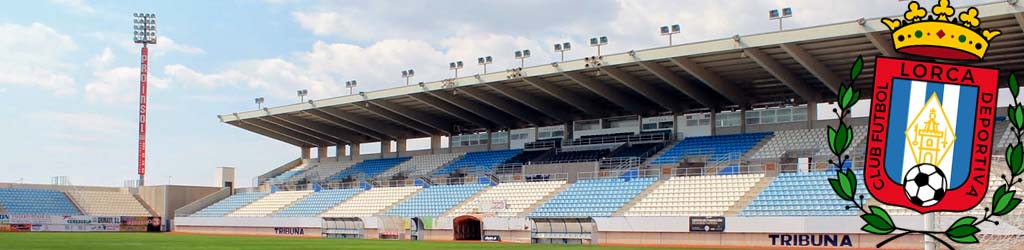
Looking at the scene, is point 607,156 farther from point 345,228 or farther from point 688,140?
point 345,228

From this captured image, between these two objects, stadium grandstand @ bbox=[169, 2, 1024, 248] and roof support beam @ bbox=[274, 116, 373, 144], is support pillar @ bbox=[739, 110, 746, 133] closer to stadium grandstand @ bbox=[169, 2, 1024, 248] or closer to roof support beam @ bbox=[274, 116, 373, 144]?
stadium grandstand @ bbox=[169, 2, 1024, 248]

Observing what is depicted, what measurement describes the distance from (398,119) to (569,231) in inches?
1014

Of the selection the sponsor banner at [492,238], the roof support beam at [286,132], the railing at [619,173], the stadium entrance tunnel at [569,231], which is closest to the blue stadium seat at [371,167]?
the roof support beam at [286,132]

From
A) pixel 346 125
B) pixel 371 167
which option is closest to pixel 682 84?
pixel 346 125

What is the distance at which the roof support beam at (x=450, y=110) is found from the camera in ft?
189

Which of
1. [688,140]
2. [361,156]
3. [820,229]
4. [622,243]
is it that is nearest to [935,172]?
[820,229]

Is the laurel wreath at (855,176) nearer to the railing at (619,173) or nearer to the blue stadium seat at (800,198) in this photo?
the blue stadium seat at (800,198)

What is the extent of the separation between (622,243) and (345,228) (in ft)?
60.5

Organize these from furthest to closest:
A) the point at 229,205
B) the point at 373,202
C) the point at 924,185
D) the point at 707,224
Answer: the point at 229,205 < the point at 373,202 < the point at 707,224 < the point at 924,185

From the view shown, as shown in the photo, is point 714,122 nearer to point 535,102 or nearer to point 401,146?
point 535,102

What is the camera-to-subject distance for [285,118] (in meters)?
67.6

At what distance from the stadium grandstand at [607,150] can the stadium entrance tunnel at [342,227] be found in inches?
3.5

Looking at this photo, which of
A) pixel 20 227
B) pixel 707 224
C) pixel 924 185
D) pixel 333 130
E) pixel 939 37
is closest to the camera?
pixel 924 185

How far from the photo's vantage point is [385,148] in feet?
245
